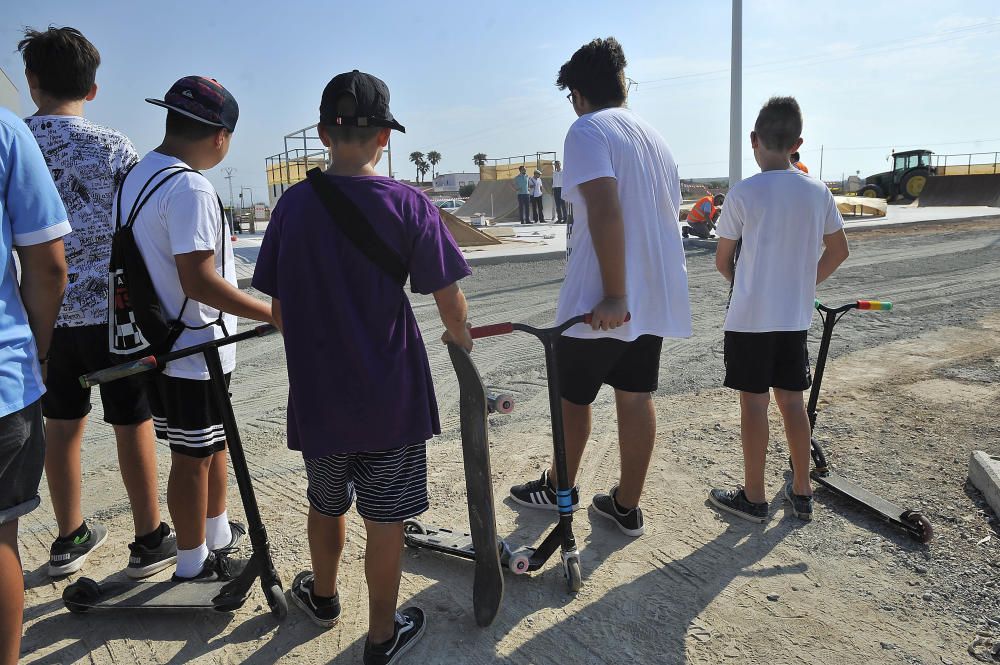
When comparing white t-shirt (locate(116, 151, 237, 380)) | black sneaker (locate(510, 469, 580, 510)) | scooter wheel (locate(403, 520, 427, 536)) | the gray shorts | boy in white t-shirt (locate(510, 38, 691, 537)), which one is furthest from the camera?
black sneaker (locate(510, 469, 580, 510))

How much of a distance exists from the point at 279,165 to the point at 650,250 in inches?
689

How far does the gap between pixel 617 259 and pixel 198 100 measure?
1.67 metres

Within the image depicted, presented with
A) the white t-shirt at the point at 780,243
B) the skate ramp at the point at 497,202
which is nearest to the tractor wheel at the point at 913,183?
the skate ramp at the point at 497,202

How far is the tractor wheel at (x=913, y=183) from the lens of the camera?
29734mm

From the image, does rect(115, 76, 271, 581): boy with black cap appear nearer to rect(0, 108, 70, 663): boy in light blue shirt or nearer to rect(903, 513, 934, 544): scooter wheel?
rect(0, 108, 70, 663): boy in light blue shirt

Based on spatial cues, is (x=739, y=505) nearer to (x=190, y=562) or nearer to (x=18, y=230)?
(x=190, y=562)

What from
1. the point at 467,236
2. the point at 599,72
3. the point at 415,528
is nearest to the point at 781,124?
the point at 599,72

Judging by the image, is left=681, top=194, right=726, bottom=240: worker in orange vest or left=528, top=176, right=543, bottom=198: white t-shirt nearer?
left=681, top=194, right=726, bottom=240: worker in orange vest

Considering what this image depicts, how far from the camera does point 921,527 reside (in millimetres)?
3137

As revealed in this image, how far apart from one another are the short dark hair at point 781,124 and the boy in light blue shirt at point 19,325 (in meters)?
2.88

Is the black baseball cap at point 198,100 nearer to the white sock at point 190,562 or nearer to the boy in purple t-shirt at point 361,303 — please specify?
the boy in purple t-shirt at point 361,303

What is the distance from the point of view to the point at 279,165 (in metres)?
18.6

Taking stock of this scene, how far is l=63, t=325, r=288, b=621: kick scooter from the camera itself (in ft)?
8.34

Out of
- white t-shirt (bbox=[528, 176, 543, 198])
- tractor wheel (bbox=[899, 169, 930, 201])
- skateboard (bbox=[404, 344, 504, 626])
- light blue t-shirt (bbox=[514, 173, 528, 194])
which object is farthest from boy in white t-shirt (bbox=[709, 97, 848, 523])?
tractor wheel (bbox=[899, 169, 930, 201])
